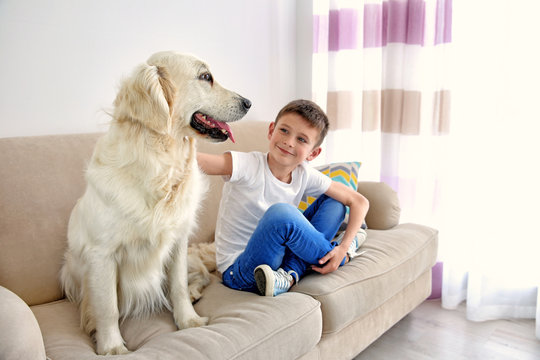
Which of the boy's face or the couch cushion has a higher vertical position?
the boy's face

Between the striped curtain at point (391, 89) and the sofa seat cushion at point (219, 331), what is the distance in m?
1.35

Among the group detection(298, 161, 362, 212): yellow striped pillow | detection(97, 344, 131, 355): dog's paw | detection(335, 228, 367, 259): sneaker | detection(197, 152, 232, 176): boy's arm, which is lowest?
Answer: detection(97, 344, 131, 355): dog's paw

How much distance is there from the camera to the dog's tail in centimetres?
159

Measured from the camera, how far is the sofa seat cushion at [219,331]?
1.13 m

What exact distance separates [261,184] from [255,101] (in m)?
1.18

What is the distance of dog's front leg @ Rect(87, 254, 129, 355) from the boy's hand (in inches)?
27.8

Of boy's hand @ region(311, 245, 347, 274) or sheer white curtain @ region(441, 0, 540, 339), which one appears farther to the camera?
sheer white curtain @ region(441, 0, 540, 339)

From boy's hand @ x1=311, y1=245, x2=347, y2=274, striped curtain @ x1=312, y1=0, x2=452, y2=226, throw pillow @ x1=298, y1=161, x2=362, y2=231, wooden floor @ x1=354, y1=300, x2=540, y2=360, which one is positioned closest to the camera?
boy's hand @ x1=311, y1=245, x2=347, y2=274

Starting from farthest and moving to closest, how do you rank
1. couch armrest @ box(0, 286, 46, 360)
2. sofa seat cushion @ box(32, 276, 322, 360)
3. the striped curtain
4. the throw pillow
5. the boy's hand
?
the striped curtain
the throw pillow
the boy's hand
sofa seat cushion @ box(32, 276, 322, 360)
couch armrest @ box(0, 286, 46, 360)

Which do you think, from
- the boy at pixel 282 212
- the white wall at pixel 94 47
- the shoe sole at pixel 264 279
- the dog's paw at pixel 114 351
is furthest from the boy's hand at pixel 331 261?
the white wall at pixel 94 47

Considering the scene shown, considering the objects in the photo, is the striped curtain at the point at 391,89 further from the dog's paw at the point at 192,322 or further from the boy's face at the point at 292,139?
the dog's paw at the point at 192,322

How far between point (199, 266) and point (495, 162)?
1606 millimetres

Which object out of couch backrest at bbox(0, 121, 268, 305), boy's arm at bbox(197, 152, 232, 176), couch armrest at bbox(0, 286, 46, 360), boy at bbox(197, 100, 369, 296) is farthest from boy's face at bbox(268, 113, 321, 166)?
couch armrest at bbox(0, 286, 46, 360)

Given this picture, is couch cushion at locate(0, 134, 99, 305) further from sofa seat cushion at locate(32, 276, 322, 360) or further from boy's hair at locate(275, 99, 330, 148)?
boy's hair at locate(275, 99, 330, 148)
